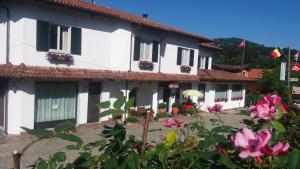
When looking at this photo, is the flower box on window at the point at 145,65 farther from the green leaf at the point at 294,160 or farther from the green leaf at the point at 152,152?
the green leaf at the point at 294,160

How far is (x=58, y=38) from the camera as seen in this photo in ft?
49.0

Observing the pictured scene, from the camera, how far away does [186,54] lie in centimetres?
2436

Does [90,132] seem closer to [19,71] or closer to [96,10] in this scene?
[19,71]

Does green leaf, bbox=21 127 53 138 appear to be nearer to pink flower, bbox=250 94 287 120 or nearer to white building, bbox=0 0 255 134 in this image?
pink flower, bbox=250 94 287 120

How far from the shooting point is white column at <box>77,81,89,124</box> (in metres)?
16.3

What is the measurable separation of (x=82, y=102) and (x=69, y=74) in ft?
7.10

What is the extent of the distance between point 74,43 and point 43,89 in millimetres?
2669

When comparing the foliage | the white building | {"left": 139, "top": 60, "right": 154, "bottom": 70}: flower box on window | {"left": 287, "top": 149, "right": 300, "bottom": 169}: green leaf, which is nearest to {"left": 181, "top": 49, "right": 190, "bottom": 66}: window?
the white building

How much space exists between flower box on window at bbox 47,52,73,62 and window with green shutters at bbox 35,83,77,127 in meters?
A: 1.18

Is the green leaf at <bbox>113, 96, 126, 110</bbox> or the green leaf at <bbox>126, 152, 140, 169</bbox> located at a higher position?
the green leaf at <bbox>113, 96, 126, 110</bbox>

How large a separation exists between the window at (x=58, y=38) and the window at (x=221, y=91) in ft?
52.4

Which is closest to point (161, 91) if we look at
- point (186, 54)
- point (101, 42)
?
point (186, 54)

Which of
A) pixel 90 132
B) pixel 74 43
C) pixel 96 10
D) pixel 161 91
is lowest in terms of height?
pixel 90 132

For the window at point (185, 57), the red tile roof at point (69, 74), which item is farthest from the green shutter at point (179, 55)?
the red tile roof at point (69, 74)
